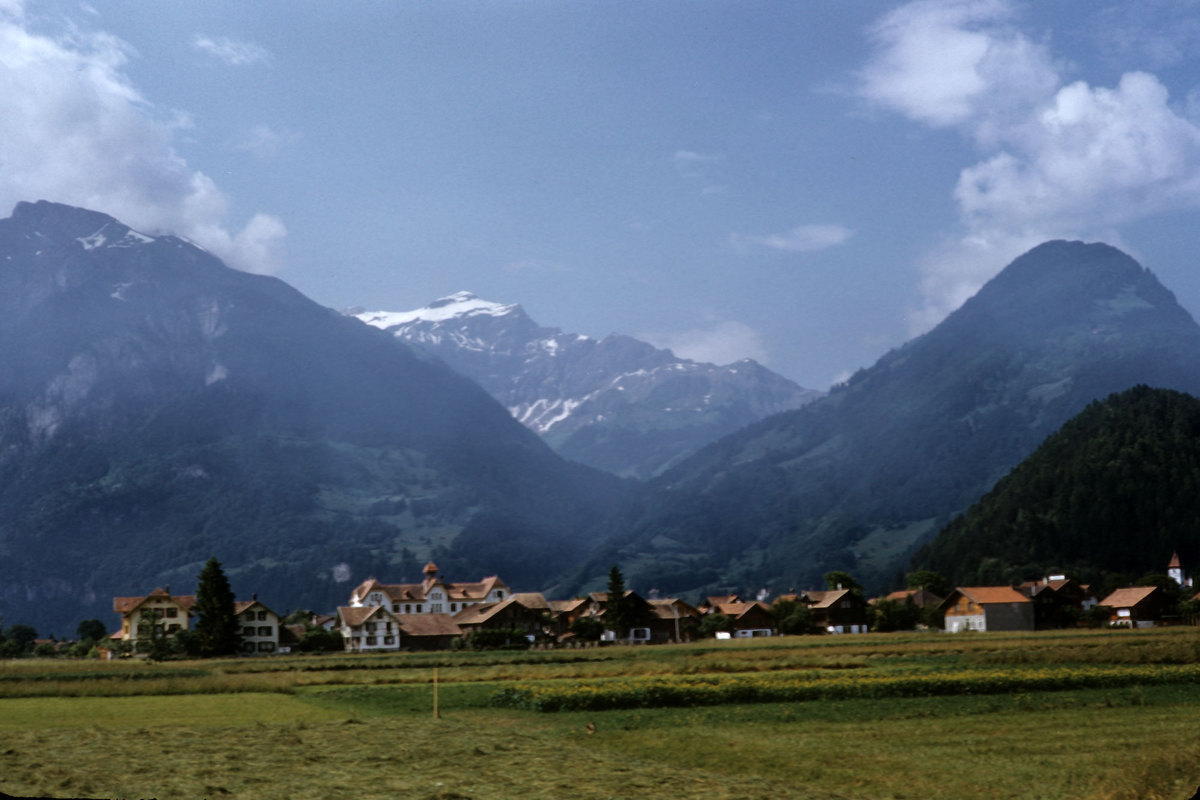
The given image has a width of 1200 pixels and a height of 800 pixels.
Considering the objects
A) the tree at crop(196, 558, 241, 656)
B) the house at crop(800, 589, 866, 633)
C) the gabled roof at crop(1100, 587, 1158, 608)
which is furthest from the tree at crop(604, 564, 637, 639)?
the gabled roof at crop(1100, 587, 1158, 608)

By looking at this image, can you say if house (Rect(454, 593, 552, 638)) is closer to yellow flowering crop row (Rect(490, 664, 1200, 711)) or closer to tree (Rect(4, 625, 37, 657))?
tree (Rect(4, 625, 37, 657))

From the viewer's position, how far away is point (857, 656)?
75438 millimetres

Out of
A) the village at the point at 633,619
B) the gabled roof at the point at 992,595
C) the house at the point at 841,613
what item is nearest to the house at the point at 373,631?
the village at the point at 633,619

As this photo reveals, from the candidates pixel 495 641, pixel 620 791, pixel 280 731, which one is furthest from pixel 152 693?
pixel 495 641

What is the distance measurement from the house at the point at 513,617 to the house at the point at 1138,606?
75209 millimetres

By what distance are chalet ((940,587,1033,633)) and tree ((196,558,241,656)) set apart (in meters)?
88.2

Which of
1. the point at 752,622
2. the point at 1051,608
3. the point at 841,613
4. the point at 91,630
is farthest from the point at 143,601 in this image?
the point at 1051,608

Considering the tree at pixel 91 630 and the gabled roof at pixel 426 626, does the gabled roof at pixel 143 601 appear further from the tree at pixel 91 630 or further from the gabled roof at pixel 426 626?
the gabled roof at pixel 426 626

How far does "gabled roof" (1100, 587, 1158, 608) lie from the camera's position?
147 m

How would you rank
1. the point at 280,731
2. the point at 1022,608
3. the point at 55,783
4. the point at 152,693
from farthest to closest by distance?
Answer: the point at 1022,608 → the point at 152,693 → the point at 280,731 → the point at 55,783

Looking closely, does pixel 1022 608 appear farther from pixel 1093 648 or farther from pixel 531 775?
pixel 531 775

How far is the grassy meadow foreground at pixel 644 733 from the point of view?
25922mm

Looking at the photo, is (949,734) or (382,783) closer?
(382,783)

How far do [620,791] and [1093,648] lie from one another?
179 feet
